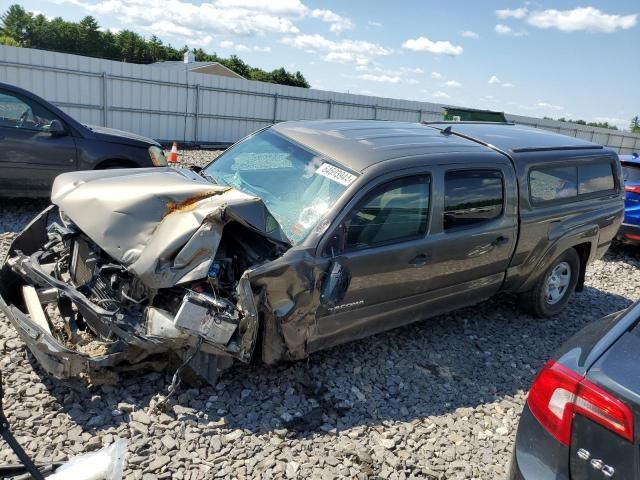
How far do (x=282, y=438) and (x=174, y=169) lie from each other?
247cm

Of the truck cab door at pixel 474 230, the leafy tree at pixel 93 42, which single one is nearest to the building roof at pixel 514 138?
the truck cab door at pixel 474 230

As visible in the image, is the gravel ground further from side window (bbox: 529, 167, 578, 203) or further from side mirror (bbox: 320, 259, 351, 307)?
side window (bbox: 529, 167, 578, 203)

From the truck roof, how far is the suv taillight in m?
1.99

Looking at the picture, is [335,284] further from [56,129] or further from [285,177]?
[56,129]

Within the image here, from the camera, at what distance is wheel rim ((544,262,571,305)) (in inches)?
212

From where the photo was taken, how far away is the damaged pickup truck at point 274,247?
10.3ft

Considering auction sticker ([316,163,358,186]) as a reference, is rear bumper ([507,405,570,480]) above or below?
below

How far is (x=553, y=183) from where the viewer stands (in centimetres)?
501

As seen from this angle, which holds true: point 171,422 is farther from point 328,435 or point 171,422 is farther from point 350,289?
point 350,289

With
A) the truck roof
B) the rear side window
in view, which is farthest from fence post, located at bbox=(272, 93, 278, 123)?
the truck roof

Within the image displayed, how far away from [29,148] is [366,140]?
472 cm

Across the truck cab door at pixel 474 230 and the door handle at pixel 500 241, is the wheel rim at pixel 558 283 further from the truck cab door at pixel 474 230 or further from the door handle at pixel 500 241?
the door handle at pixel 500 241

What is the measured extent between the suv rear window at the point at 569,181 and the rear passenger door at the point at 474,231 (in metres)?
0.40

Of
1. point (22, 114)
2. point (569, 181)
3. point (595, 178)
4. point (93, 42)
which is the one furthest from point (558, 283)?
point (93, 42)
